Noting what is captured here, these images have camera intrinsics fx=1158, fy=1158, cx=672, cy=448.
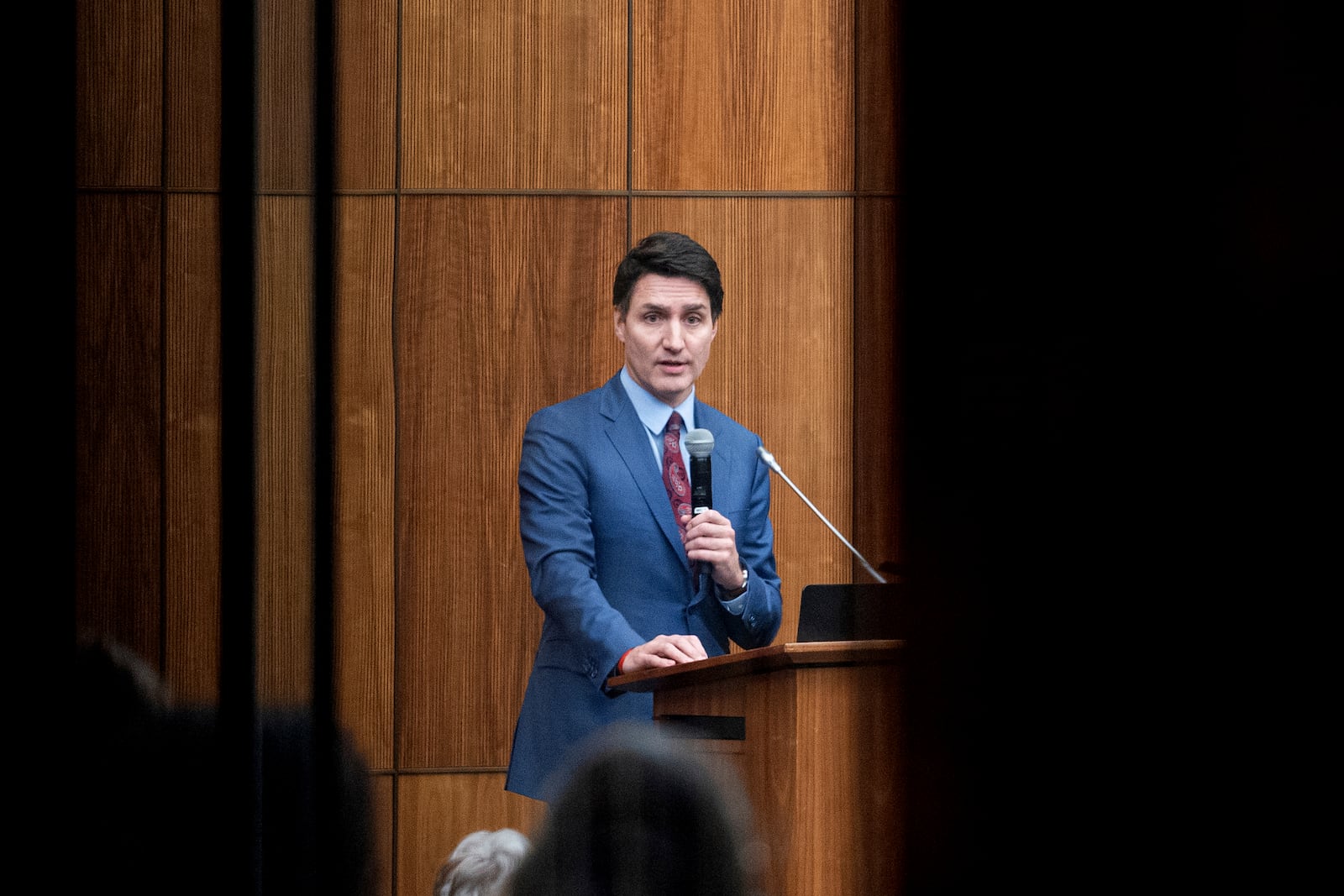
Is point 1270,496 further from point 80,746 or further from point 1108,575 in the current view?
point 80,746

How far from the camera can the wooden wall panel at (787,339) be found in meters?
1.59

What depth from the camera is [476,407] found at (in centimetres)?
151

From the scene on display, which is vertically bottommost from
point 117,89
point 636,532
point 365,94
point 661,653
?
point 661,653

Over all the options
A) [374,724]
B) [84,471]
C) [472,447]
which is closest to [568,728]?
[374,724]

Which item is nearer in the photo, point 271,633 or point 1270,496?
point 1270,496

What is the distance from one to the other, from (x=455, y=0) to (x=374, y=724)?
3.02ft

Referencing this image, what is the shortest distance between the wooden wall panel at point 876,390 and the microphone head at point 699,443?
17 centimetres

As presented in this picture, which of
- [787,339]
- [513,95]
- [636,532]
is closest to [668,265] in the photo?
[787,339]

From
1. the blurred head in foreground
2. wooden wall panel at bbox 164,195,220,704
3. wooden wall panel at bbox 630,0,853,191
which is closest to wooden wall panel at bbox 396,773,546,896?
the blurred head in foreground

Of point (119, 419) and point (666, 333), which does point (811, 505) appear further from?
point (119, 419)

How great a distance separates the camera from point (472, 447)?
4.92 ft

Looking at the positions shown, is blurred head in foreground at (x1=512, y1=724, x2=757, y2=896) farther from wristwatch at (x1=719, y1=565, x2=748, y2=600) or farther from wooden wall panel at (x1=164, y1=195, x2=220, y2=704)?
wooden wall panel at (x1=164, y1=195, x2=220, y2=704)

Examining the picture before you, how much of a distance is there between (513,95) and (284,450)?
693 millimetres

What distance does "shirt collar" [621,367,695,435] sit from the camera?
146cm
